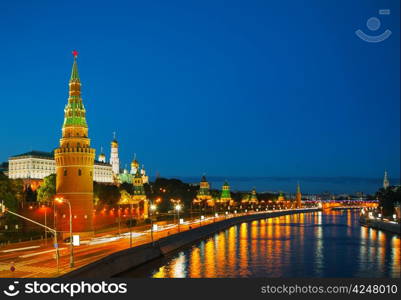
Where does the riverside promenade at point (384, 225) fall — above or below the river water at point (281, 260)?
below

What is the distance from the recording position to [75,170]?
70188 mm

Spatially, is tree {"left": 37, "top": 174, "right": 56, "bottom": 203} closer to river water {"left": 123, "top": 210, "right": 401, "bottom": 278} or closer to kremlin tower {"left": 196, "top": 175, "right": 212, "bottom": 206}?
river water {"left": 123, "top": 210, "right": 401, "bottom": 278}

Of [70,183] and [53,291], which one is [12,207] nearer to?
[70,183]

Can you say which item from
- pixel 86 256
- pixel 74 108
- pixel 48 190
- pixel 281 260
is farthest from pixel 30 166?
pixel 86 256

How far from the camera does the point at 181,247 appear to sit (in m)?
70.6

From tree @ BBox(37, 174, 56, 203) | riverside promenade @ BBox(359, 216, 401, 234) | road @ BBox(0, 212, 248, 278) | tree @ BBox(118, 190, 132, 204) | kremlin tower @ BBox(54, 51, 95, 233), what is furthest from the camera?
tree @ BBox(118, 190, 132, 204)

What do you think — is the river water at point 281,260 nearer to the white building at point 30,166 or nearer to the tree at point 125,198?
the tree at point 125,198

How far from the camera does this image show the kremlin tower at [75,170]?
69.2 metres

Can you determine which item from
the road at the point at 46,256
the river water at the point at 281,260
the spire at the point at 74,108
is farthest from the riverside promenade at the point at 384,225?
the spire at the point at 74,108

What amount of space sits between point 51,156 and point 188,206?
238 ft

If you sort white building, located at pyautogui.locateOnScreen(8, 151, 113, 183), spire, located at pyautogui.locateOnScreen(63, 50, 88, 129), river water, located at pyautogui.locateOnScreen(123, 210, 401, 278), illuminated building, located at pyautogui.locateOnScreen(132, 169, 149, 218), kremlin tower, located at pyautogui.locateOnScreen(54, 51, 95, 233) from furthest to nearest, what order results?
white building, located at pyautogui.locateOnScreen(8, 151, 113, 183) < illuminated building, located at pyautogui.locateOnScreen(132, 169, 149, 218) < spire, located at pyautogui.locateOnScreen(63, 50, 88, 129) < kremlin tower, located at pyautogui.locateOnScreen(54, 51, 95, 233) < river water, located at pyautogui.locateOnScreen(123, 210, 401, 278)

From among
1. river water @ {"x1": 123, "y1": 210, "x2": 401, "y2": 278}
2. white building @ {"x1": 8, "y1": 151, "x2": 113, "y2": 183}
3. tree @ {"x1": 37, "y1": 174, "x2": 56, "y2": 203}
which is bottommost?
river water @ {"x1": 123, "y1": 210, "x2": 401, "y2": 278}

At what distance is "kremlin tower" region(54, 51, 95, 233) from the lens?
227ft

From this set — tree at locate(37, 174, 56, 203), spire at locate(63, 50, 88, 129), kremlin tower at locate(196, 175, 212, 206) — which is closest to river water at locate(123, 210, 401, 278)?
spire at locate(63, 50, 88, 129)
